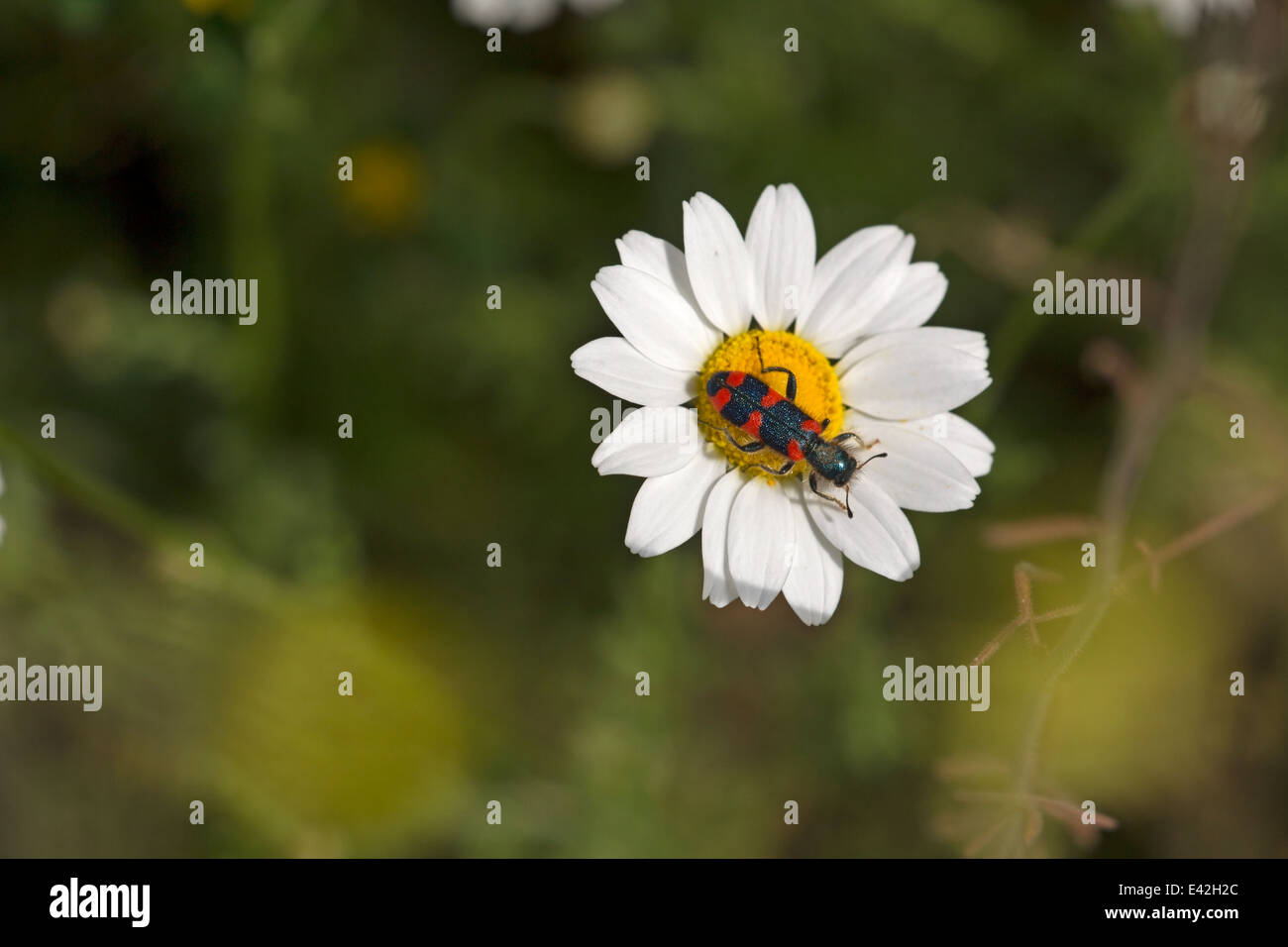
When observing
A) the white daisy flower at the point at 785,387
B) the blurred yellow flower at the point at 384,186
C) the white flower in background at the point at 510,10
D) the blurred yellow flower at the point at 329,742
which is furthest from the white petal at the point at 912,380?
the blurred yellow flower at the point at 384,186

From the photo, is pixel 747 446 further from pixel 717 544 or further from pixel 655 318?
pixel 655 318

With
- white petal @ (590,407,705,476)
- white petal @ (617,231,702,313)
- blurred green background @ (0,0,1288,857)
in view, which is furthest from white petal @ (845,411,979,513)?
blurred green background @ (0,0,1288,857)

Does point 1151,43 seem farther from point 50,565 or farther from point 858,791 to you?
point 50,565

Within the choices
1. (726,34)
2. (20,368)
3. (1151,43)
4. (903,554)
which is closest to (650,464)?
(903,554)

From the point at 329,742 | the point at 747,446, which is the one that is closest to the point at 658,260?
the point at 747,446

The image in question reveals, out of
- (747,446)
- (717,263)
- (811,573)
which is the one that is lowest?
(811,573)

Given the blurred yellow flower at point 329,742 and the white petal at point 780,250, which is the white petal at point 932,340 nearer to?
the white petal at point 780,250
